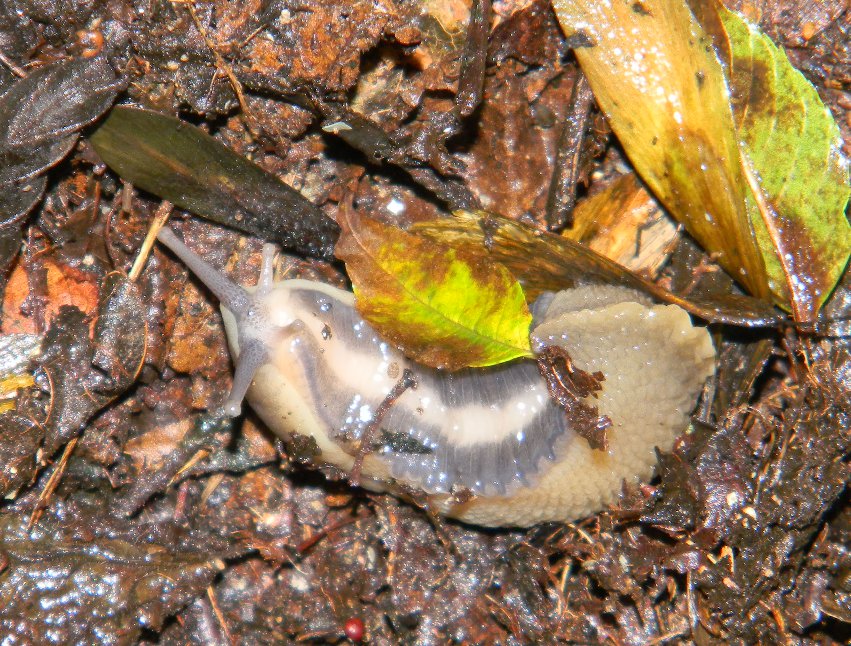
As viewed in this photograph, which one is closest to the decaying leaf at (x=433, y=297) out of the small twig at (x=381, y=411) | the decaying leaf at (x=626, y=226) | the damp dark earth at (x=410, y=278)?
the damp dark earth at (x=410, y=278)

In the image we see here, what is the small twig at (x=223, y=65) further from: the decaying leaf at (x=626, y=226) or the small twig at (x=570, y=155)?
the decaying leaf at (x=626, y=226)

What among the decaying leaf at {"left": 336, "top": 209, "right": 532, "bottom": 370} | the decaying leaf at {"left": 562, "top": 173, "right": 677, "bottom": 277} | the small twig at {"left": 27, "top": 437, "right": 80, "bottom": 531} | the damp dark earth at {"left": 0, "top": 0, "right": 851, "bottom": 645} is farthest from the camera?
the decaying leaf at {"left": 562, "top": 173, "right": 677, "bottom": 277}

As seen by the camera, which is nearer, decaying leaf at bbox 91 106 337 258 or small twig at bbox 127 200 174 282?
decaying leaf at bbox 91 106 337 258

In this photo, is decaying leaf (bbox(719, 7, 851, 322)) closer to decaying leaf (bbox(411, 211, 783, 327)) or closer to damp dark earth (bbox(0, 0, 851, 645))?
damp dark earth (bbox(0, 0, 851, 645))

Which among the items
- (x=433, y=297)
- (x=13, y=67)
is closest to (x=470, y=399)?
(x=433, y=297)

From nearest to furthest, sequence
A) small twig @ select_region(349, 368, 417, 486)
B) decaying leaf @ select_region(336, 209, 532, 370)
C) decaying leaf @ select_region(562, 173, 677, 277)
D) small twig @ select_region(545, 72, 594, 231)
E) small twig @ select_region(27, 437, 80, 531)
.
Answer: decaying leaf @ select_region(336, 209, 532, 370), small twig @ select_region(349, 368, 417, 486), small twig @ select_region(27, 437, 80, 531), small twig @ select_region(545, 72, 594, 231), decaying leaf @ select_region(562, 173, 677, 277)

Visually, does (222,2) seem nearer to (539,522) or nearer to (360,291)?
(360,291)

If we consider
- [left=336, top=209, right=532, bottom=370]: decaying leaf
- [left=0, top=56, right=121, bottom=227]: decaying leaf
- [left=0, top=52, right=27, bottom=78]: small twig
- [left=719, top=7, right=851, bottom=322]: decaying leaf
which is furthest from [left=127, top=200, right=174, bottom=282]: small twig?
[left=719, top=7, right=851, bottom=322]: decaying leaf

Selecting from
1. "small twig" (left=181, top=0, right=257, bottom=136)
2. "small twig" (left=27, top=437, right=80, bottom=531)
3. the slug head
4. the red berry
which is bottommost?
the red berry
